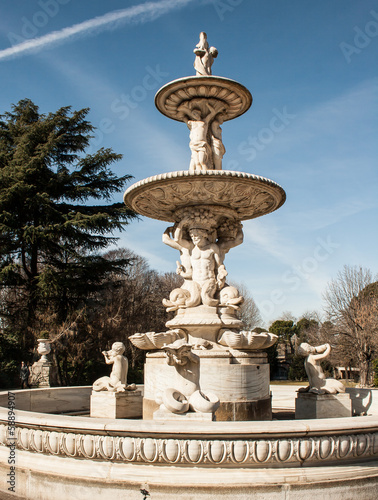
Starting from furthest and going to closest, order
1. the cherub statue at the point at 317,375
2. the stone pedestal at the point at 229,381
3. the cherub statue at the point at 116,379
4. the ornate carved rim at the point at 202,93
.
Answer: the ornate carved rim at the point at 202,93, the cherub statue at the point at 116,379, the cherub statue at the point at 317,375, the stone pedestal at the point at 229,381

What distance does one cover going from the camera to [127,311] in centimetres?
2688

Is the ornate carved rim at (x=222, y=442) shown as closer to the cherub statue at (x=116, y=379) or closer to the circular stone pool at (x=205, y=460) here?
the circular stone pool at (x=205, y=460)

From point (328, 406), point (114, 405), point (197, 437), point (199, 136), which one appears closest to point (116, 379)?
point (114, 405)

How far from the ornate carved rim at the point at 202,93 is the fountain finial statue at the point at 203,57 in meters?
0.58

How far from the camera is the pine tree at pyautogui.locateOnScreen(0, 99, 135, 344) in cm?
2144

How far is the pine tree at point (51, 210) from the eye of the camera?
2144 centimetres

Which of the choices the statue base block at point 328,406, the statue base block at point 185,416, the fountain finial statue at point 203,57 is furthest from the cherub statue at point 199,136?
the statue base block at point 185,416

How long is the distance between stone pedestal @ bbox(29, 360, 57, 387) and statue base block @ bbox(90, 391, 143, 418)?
1214cm

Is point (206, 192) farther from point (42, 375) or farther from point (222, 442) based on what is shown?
point (42, 375)

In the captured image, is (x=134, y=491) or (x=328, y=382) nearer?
(x=134, y=491)

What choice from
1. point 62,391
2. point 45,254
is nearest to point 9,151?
point 45,254

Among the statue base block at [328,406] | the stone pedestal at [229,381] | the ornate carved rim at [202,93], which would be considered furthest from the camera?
the ornate carved rim at [202,93]

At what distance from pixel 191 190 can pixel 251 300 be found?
33.1 meters

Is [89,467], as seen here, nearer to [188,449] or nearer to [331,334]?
[188,449]
